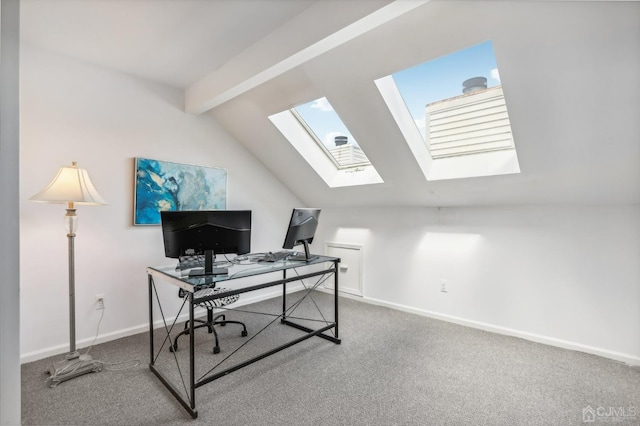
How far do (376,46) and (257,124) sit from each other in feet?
5.75

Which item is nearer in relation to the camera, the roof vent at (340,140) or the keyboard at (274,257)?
the keyboard at (274,257)

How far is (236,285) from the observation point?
12.8ft

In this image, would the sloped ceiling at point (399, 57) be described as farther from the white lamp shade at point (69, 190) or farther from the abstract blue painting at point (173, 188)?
the white lamp shade at point (69, 190)

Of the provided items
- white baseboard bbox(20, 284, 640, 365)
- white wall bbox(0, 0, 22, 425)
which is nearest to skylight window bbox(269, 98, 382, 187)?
white baseboard bbox(20, 284, 640, 365)

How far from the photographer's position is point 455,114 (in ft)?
9.47

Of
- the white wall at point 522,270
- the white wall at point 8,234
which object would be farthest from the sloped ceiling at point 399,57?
the white wall at point 8,234

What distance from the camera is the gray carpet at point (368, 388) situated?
1827 millimetres

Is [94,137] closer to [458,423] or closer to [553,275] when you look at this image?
[458,423]

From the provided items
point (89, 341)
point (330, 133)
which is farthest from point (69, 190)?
point (330, 133)

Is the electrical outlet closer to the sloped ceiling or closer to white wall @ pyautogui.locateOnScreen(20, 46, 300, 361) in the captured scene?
white wall @ pyautogui.locateOnScreen(20, 46, 300, 361)

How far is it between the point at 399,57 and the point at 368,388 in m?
2.41

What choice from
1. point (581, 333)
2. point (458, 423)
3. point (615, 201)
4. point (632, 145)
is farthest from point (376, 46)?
point (581, 333)
